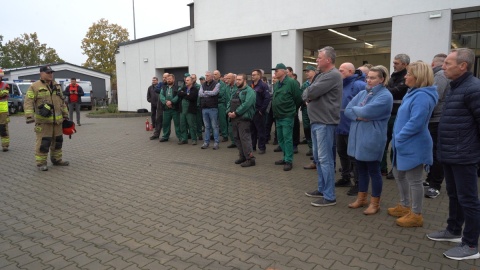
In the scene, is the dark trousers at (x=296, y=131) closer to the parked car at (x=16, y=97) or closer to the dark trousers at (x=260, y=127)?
the dark trousers at (x=260, y=127)

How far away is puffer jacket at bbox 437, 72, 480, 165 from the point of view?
321cm

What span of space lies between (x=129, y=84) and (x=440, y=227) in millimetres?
18672

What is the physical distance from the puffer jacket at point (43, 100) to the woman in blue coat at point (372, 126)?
225 inches

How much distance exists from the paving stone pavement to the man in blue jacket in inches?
14.1

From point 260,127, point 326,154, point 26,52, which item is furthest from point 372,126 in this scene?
point 26,52

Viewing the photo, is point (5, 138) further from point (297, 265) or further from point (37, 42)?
point (37, 42)

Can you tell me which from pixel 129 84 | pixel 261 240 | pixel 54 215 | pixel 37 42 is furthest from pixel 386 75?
pixel 37 42

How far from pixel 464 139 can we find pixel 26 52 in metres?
65.1

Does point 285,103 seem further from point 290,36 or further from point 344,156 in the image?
point 290,36

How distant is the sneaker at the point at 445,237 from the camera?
3726 mm

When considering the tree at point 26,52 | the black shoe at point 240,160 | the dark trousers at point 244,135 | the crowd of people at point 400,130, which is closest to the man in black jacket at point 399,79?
the crowd of people at point 400,130

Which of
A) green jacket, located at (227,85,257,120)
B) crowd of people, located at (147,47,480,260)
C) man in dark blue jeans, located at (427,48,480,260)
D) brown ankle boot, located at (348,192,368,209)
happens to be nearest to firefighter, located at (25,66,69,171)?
crowd of people, located at (147,47,480,260)

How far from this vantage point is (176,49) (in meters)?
17.4

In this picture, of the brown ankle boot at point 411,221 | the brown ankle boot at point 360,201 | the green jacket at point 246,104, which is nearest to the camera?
the brown ankle boot at point 411,221
